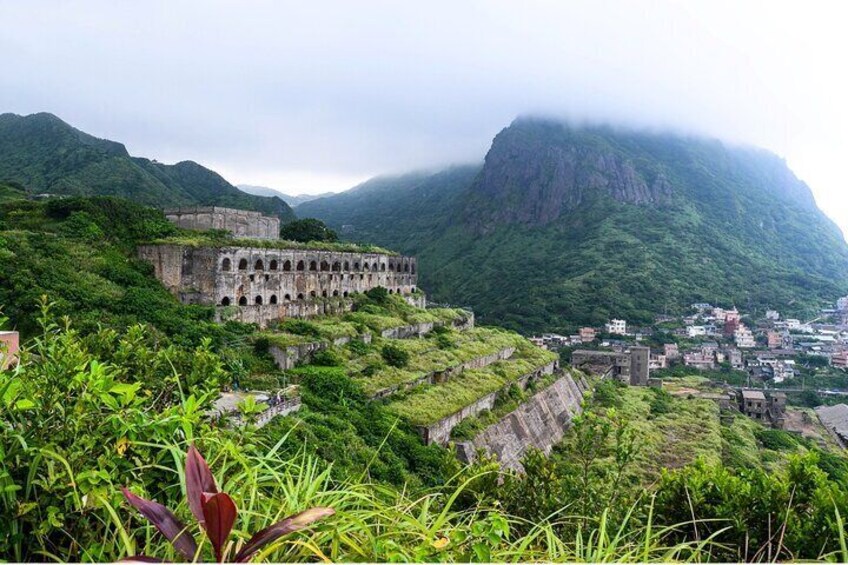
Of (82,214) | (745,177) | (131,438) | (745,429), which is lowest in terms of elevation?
(745,429)

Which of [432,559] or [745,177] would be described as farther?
[745,177]

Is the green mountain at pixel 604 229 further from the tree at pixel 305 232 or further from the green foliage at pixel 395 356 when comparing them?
the green foliage at pixel 395 356

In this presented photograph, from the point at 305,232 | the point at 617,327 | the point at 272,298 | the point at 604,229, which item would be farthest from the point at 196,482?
the point at 604,229

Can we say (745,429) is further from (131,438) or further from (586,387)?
(131,438)

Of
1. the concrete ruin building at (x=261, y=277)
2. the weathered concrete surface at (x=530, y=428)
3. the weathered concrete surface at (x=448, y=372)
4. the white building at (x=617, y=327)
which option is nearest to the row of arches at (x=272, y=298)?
the concrete ruin building at (x=261, y=277)

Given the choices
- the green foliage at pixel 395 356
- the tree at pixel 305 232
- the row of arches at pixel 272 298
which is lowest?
the green foliage at pixel 395 356

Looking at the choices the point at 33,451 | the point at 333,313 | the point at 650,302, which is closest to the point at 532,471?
the point at 33,451
